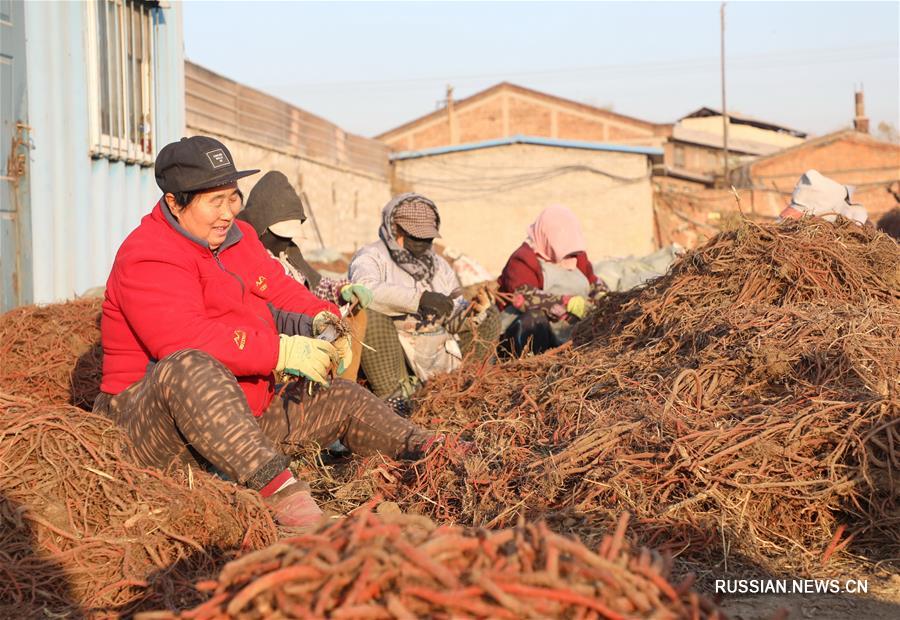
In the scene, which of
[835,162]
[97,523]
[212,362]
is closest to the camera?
[97,523]

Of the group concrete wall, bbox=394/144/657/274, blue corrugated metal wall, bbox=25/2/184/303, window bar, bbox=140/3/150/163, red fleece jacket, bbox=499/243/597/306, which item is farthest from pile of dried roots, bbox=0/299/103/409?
concrete wall, bbox=394/144/657/274

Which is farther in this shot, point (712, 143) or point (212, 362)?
point (712, 143)

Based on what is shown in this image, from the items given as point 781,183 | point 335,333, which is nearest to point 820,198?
point 335,333

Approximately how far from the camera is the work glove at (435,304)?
649 cm

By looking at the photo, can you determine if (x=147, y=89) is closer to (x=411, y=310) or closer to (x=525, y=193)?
(x=411, y=310)

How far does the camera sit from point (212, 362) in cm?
344

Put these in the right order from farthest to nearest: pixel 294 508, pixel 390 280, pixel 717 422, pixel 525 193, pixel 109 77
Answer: pixel 525 193 → pixel 109 77 → pixel 390 280 → pixel 717 422 → pixel 294 508

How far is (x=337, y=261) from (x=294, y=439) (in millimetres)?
13904

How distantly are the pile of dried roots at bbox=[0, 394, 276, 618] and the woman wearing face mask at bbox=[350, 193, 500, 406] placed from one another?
2836 millimetres

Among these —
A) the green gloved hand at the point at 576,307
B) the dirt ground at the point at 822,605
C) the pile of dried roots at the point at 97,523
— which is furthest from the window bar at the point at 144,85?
the dirt ground at the point at 822,605

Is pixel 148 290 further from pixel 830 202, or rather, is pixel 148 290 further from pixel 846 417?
pixel 830 202

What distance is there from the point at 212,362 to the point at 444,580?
75.6 inches

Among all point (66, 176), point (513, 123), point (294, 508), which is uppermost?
point (513, 123)

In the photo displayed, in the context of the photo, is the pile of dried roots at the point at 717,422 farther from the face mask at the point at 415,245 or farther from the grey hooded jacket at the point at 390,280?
the face mask at the point at 415,245
